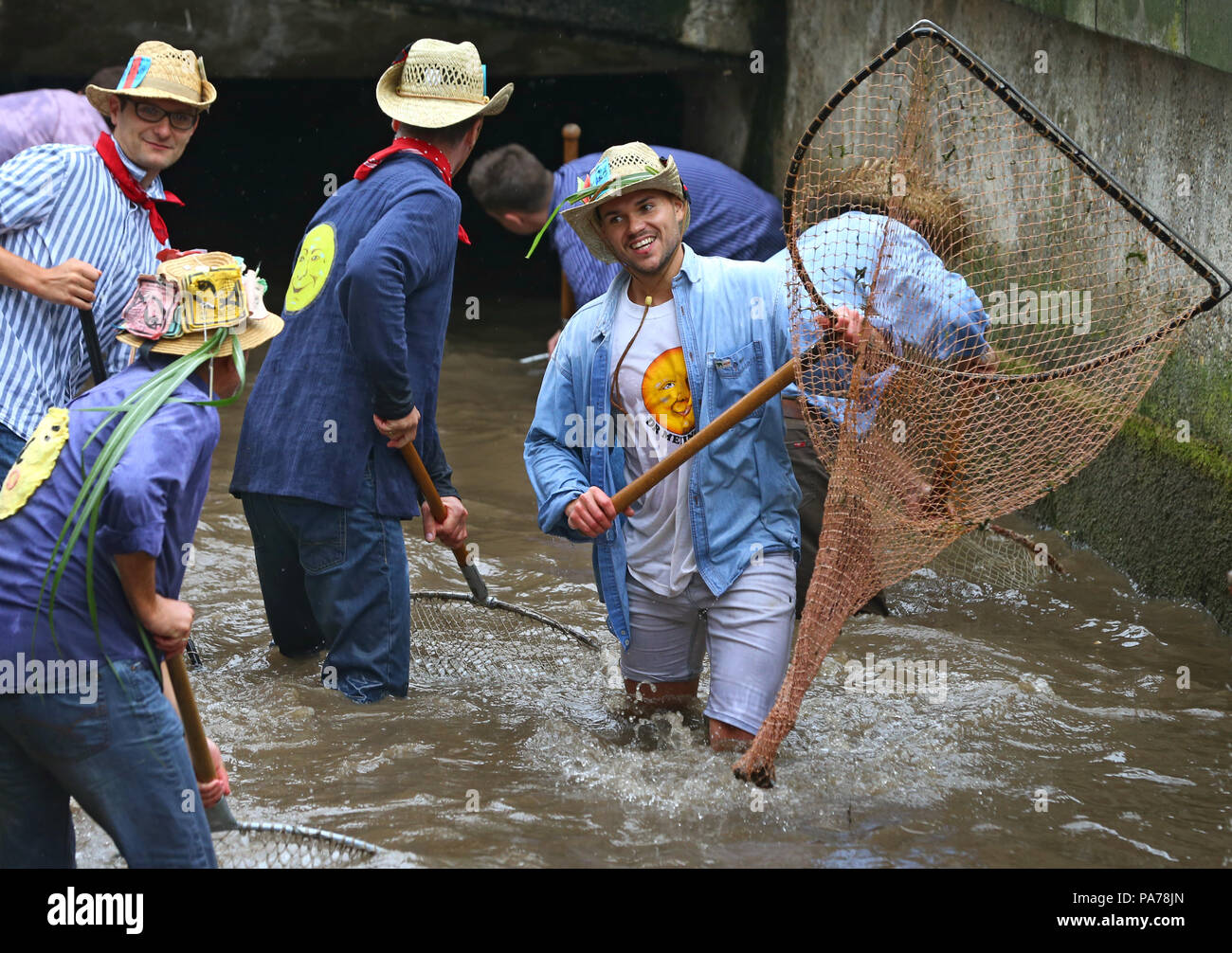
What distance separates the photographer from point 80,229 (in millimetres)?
4148

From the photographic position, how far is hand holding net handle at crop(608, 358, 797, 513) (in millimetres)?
3762

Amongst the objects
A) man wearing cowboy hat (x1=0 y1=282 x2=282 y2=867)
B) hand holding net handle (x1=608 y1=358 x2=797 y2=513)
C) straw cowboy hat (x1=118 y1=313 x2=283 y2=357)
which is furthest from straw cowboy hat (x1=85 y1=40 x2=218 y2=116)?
hand holding net handle (x1=608 y1=358 x2=797 y2=513)

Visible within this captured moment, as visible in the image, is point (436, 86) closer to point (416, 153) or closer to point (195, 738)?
point (416, 153)

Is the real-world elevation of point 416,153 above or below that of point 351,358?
above

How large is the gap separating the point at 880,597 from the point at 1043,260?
1583 millimetres

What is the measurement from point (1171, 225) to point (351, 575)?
3.68 metres

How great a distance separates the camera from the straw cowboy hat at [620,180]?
3.96 metres

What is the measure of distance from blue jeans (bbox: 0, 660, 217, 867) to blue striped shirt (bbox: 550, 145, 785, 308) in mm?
3563

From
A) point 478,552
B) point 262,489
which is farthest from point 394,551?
point 478,552

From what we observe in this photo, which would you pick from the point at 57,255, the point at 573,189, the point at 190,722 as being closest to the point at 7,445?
the point at 57,255

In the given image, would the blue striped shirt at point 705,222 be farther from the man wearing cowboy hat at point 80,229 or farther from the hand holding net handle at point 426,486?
the man wearing cowboy hat at point 80,229

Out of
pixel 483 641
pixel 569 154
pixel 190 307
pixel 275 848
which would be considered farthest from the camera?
pixel 569 154

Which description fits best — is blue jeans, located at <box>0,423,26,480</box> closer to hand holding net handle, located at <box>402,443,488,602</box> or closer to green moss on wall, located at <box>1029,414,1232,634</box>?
hand holding net handle, located at <box>402,443,488,602</box>

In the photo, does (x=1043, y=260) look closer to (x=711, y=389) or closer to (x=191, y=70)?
(x=711, y=389)
